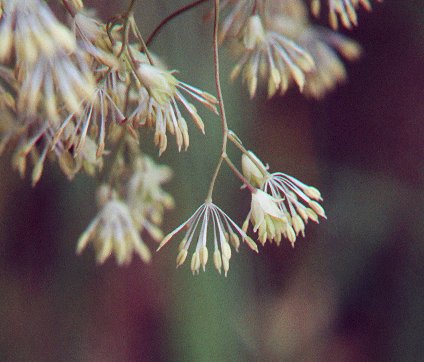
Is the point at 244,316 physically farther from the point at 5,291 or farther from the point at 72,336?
the point at 5,291

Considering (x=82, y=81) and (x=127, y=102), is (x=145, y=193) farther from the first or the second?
(x=82, y=81)

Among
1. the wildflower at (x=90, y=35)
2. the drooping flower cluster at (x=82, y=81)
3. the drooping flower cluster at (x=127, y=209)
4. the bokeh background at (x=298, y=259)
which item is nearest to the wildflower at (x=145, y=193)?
the drooping flower cluster at (x=127, y=209)

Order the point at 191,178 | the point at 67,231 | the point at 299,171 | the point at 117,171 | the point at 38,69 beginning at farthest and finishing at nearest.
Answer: the point at 299,171, the point at 67,231, the point at 191,178, the point at 117,171, the point at 38,69

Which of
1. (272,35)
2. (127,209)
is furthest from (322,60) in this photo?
(127,209)

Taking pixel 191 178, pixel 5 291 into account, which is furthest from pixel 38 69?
pixel 5 291

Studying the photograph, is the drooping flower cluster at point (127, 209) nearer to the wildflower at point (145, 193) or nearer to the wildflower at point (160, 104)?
the wildflower at point (145, 193)
